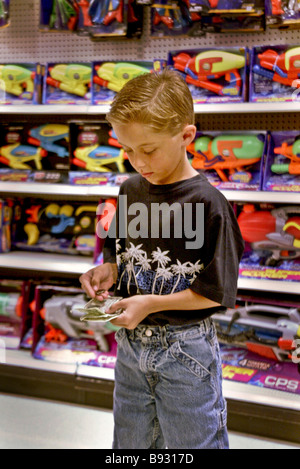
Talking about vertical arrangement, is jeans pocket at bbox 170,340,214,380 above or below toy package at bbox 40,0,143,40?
below

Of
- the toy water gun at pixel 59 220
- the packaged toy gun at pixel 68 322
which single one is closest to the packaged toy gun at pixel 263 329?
Result: the packaged toy gun at pixel 68 322

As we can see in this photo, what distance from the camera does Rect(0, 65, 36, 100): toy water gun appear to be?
8.89 ft

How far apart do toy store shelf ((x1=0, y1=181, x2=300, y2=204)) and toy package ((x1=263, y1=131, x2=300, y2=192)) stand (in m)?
0.05

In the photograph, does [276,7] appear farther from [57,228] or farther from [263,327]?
[57,228]

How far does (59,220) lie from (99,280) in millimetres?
1686

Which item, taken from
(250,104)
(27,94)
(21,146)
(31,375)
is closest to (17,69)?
(27,94)

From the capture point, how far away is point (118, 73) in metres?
2.51

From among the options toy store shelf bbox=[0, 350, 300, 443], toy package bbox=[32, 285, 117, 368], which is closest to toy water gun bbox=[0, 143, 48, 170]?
→ toy package bbox=[32, 285, 117, 368]

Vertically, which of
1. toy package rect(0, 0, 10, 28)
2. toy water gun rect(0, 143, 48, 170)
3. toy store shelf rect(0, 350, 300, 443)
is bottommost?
toy store shelf rect(0, 350, 300, 443)

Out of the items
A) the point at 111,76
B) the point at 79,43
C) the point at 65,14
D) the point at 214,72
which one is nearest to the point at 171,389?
the point at 214,72

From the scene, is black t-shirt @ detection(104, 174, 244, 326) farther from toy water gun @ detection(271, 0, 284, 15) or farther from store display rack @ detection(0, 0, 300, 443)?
toy water gun @ detection(271, 0, 284, 15)

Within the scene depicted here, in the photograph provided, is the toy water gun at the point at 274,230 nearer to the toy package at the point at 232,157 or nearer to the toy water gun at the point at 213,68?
the toy package at the point at 232,157
